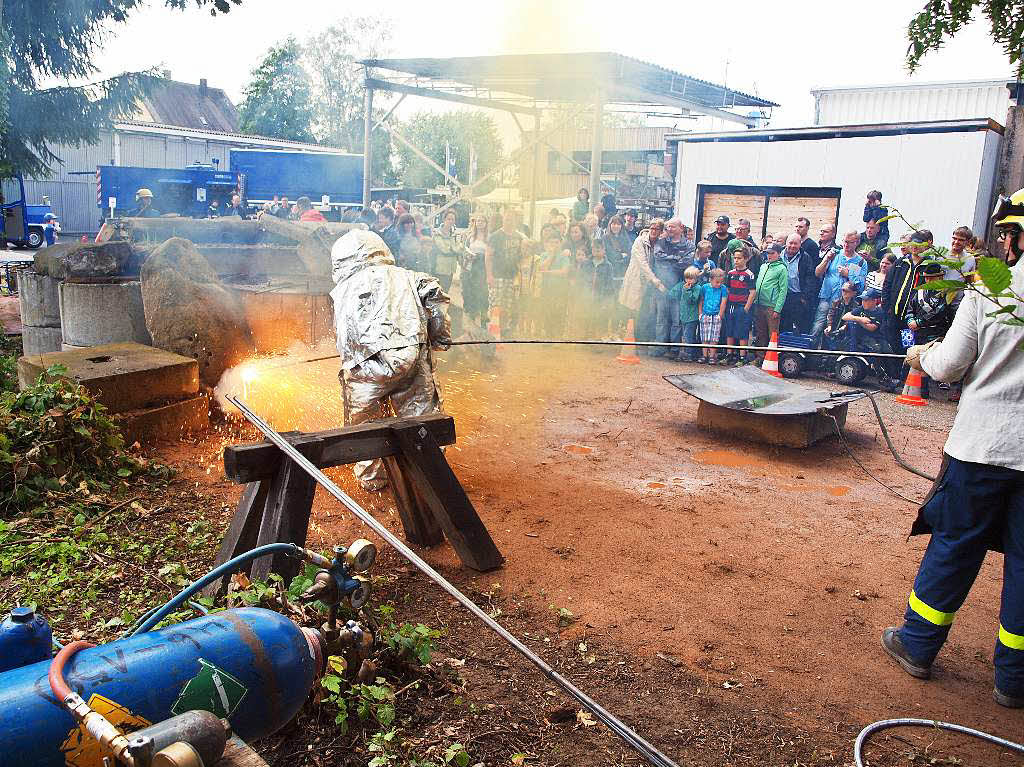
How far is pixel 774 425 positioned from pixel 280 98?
86.7 ft

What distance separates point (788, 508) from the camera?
5.99 metres

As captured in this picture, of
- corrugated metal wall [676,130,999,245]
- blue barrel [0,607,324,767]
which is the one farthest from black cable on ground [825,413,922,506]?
blue barrel [0,607,324,767]

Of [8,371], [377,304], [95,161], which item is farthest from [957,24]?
[95,161]

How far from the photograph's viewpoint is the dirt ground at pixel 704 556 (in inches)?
140

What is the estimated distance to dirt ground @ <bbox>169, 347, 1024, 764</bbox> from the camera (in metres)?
3.55

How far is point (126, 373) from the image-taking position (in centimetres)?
637

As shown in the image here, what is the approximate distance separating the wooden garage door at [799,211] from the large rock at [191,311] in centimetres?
746

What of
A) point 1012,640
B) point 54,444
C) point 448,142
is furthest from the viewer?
point 448,142

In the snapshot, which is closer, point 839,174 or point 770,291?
point 770,291

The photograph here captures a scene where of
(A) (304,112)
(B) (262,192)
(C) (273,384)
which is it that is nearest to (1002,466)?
(C) (273,384)

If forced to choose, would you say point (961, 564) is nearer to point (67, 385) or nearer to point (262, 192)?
point (67, 385)

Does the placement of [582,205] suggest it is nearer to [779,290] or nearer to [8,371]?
[779,290]

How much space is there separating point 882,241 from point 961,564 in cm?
741

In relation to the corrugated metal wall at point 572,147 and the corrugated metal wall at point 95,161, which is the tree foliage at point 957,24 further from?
the corrugated metal wall at point 95,161
